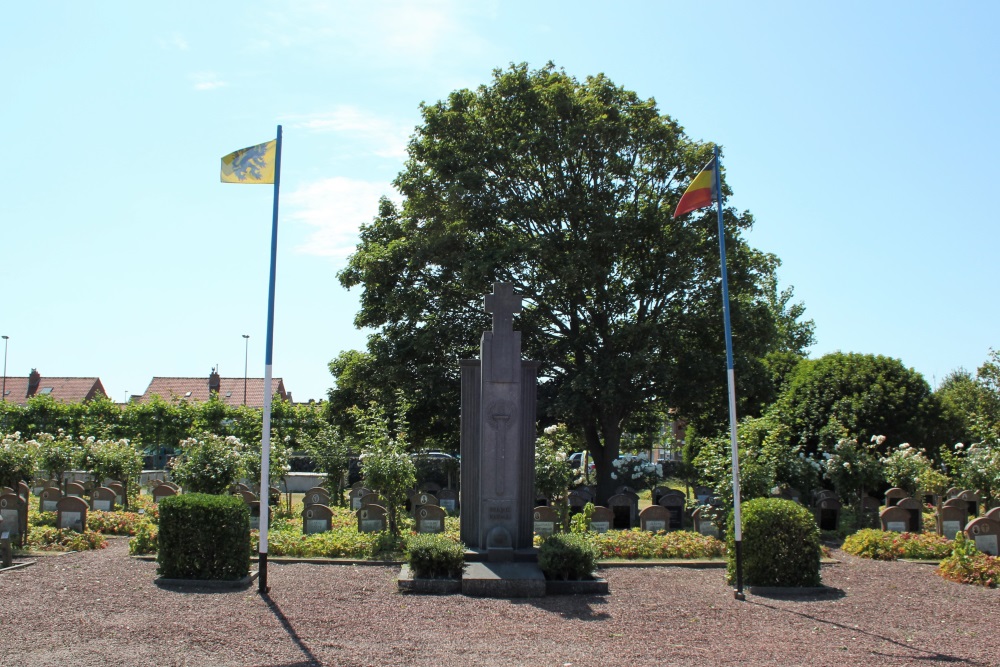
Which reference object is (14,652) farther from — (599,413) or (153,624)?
(599,413)

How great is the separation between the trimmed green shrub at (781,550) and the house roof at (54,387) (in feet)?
194

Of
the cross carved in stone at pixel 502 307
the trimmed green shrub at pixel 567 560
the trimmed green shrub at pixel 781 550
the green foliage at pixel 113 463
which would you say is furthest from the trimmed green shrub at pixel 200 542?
the green foliage at pixel 113 463

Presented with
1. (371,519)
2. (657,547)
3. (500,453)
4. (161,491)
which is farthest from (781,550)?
(161,491)

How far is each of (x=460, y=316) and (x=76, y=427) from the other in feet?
65.8

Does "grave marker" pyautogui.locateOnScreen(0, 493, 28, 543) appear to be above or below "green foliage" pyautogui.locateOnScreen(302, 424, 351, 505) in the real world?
below

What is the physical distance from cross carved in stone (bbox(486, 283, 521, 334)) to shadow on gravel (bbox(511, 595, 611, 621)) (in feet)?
12.8

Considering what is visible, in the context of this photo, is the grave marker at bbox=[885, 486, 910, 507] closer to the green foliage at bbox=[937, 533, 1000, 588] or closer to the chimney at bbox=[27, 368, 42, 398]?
the green foliage at bbox=[937, 533, 1000, 588]

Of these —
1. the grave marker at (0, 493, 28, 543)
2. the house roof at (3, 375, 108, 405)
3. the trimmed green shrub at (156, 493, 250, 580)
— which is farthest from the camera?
the house roof at (3, 375, 108, 405)

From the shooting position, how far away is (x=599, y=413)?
922 inches

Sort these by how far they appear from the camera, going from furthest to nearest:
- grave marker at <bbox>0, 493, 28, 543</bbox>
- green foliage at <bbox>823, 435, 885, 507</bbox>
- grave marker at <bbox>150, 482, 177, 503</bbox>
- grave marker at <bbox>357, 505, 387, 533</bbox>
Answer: grave marker at <bbox>150, 482, 177, 503</bbox> < green foliage at <bbox>823, 435, 885, 507</bbox> < grave marker at <bbox>357, 505, 387, 533</bbox> < grave marker at <bbox>0, 493, 28, 543</bbox>

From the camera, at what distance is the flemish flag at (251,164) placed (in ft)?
36.2

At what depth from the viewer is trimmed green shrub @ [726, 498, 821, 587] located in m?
11.1

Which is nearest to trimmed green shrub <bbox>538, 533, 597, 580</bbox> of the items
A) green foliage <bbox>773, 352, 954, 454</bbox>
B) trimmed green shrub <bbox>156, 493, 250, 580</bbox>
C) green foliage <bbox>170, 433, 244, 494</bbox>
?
trimmed green shrub <bbox>156, 493, 250, 580</bbox>

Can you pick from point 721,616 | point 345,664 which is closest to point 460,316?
point 721,616
